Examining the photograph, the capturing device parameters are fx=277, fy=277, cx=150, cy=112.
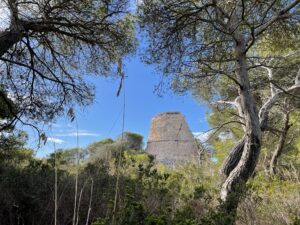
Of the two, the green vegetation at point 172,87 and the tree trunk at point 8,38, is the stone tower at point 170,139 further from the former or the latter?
the tree trunk at point 8,38

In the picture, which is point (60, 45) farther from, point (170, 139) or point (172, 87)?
point (170, 139)

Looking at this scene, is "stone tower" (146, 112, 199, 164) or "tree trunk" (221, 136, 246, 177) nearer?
"tree trunk" (221, 136, 246, 177)

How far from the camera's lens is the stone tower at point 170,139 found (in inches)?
745

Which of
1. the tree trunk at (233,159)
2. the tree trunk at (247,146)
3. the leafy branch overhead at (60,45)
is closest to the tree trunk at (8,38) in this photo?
the leafy branch overhead at (60,45)

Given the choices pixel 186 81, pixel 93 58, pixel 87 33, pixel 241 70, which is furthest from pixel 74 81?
pixel 241 70

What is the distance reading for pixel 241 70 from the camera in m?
5.11

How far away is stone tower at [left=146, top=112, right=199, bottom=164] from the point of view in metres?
18.9

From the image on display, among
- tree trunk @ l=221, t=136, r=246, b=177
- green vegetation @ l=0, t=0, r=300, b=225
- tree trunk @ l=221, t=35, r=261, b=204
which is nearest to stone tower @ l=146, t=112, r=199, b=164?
green vegetation @ l=0, t=0, r=300, b=225

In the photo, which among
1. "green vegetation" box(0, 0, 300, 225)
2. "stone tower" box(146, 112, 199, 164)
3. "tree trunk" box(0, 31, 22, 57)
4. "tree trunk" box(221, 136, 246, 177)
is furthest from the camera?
"stone tower" box(146, 112, 199, 164)

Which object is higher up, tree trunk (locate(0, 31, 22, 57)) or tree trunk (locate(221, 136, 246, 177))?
tree trunk (locate(0, 31, 22, 57))

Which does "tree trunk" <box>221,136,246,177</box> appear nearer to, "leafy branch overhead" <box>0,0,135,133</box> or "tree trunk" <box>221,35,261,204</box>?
"tree trunk" <box>221,35,261,204</box>

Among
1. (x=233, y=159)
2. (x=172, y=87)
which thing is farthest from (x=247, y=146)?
(x=172, y=87)

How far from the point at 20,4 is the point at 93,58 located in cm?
245

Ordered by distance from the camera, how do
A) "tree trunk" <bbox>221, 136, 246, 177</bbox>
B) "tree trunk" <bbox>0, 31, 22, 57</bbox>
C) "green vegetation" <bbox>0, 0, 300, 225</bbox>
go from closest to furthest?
"green vegetation" <bbox>0, 0, 300, 225</bbox> < "tree trunk" <bbox>221, 136, 246, 177</bbox> < "tree trunk" <bbox>0, 31, 22, 57</bbox>
